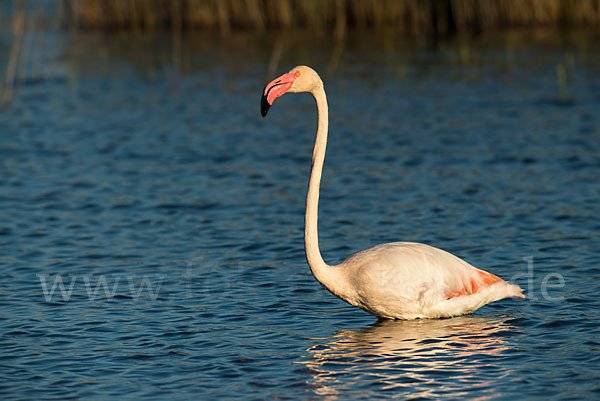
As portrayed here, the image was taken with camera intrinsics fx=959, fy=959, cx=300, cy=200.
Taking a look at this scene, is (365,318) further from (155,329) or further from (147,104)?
(147,104)

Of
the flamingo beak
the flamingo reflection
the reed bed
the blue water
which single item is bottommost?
the flamingo reflection

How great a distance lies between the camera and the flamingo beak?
729cm

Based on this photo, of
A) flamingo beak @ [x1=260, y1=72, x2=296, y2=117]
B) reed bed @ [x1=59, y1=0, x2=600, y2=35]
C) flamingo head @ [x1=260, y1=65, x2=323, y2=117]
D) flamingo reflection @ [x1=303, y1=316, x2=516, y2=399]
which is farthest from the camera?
reed bed @ [x1=59, y1=0, x2=600, y2=35]

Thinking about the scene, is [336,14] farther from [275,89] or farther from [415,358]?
[415,358]

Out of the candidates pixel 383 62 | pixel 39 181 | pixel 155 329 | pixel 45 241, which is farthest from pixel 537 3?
pixel 155 329

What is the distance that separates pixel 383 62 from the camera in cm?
2192

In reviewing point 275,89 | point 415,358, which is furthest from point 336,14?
point 415,358

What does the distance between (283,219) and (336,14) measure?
46.5 ft

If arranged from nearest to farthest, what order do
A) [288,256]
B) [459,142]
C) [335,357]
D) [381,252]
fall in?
[335,357] → [381,252] → [288,256] → [459,142]

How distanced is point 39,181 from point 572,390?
903 centimetres

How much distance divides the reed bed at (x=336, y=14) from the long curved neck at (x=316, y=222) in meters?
15.2

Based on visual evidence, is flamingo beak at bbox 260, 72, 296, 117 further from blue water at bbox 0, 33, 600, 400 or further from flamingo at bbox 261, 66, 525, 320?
blue water at bbox 0, 33, 600, 400

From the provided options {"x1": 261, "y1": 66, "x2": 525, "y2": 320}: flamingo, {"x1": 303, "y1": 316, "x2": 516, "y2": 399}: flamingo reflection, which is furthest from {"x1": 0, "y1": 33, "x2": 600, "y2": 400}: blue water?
{"x1": 261, "y1": 66, "x2": 525, "y2": 320}: flamingo

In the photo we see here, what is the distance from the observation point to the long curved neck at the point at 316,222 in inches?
300
